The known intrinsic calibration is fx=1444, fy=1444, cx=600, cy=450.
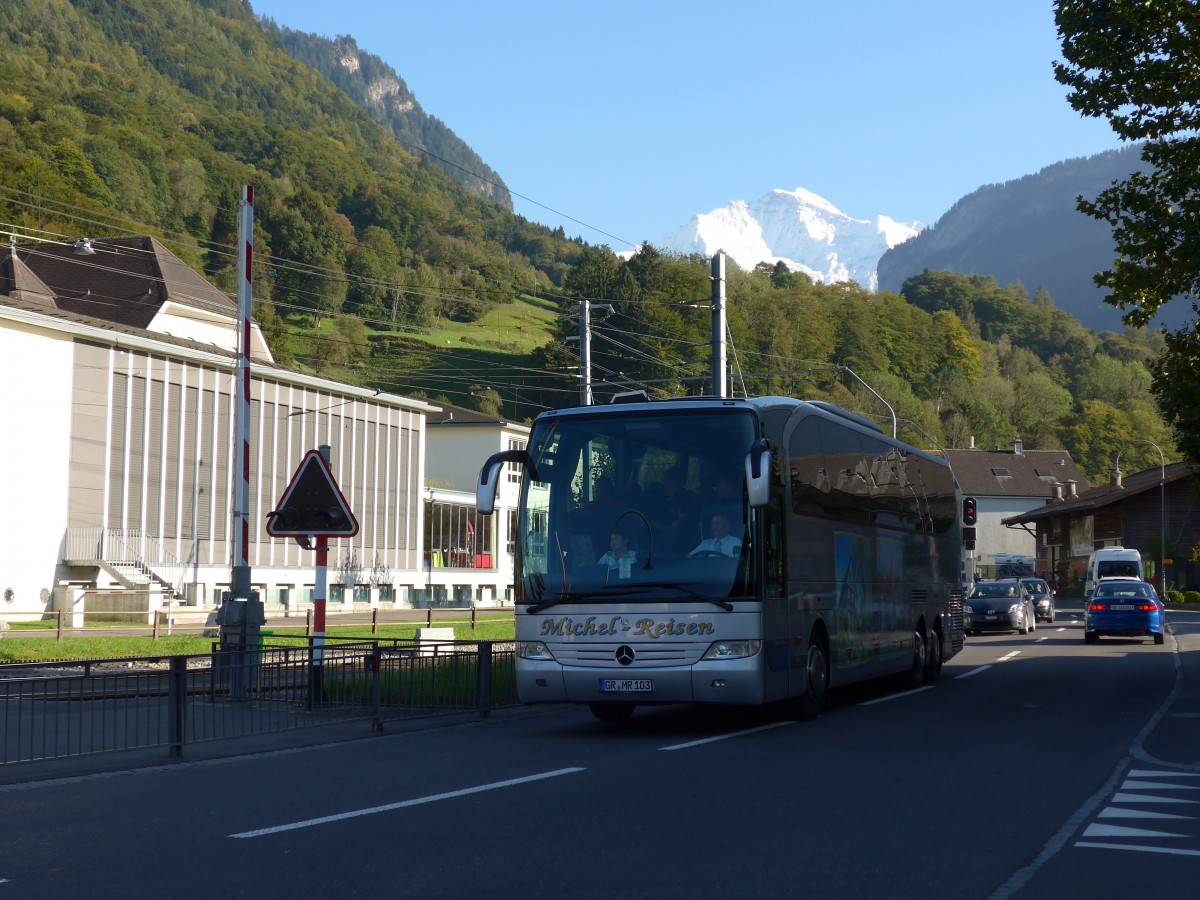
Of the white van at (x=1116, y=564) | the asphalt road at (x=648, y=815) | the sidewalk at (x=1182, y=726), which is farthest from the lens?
the white van at (x=1116, y=564)

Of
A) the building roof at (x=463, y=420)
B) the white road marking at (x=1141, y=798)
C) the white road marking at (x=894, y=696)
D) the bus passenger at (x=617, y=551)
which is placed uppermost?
the building roof at (x=463, y=420)

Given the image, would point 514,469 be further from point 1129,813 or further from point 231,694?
point 1129,813

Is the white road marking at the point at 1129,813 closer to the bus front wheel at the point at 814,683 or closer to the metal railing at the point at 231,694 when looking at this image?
the bus front wheel at the point at 814,683

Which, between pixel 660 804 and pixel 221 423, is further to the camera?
pixel 221 423

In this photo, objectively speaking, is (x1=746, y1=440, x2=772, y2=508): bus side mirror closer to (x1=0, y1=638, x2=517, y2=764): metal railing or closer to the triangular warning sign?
(x1=0, y1=638, x2=517, y2=764): metal railing

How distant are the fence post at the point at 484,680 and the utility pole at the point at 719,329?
1029cm

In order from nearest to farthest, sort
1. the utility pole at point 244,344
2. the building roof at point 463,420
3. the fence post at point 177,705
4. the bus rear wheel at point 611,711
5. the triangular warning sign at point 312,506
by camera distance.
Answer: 1. the fence post at point 177,705
2. the bus rear wheel at point 611,711
3. the triangular warning sign at point 312,506
4. the utility pole at point 244,344
5. the building roof at point 463,420

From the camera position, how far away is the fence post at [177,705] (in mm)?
13227

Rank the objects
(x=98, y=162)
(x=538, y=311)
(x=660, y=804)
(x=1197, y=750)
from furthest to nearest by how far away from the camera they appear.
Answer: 1. (x=538, y=311)
2. (x=98, y=162)
3. (x=1197, y=750)
4. (x=660, y=804)

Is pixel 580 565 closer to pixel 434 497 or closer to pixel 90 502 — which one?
pixel 90 502

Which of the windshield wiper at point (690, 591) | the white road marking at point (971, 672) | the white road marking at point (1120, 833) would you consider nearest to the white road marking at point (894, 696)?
the white road marking at point (971, 672)

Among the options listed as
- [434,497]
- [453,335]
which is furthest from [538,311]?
[434,497]

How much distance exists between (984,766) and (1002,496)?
115182 mm

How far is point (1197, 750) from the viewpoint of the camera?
13.9 metres
